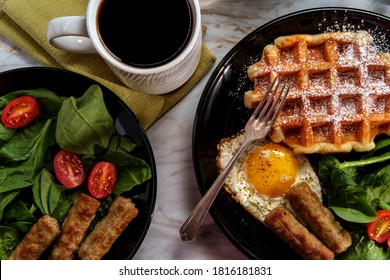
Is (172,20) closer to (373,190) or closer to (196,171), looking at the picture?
(196,171)

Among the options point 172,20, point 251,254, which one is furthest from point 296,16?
point 251,254

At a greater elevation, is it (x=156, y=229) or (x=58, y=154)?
(x=58, y=154)

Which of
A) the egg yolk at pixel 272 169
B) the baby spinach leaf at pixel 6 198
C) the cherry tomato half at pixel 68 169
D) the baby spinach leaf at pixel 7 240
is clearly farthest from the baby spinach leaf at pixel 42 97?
the egg yolk at pixel 272 169

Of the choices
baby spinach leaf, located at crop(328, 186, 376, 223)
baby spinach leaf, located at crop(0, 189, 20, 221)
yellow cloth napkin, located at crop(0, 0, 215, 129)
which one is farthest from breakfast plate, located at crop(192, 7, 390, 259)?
baby spinach leaf, located at crop(0, 189, 20, 221)

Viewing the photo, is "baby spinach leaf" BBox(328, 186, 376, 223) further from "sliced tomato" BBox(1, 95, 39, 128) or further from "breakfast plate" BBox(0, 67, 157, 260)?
"sliced tomato" BBox(1, 95, 39, 128)

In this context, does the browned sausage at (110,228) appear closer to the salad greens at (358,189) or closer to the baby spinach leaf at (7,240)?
the baby spinach leaf at (7,240)

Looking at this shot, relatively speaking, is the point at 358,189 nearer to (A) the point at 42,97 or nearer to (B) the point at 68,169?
(B) the point at 68,169
